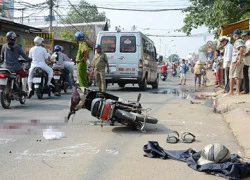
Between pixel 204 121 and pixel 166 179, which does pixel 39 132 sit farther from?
pixel 204 121

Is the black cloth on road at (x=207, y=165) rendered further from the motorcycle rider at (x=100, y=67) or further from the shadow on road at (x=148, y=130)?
the motorcycle rider at (x=100, y=67)

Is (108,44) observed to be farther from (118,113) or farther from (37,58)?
(118,113)

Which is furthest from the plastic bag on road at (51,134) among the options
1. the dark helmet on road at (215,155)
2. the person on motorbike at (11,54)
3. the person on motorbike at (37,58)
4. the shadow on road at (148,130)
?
the person on motorbike at (37,58)

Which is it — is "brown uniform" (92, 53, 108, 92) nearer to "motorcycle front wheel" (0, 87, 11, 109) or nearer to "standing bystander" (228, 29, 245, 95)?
"motorcycle front wheel" (0, 87, 11, 109)

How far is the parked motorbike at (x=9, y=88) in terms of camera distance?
27.7 ft

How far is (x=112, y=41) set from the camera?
1495 cm

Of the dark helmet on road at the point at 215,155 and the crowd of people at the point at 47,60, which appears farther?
the crowd of people at the point at 47,60

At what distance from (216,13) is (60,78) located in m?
9.07

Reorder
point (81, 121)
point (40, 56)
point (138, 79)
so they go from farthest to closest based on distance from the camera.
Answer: point (138, 79)
point (40, 56)
point (81, 121)

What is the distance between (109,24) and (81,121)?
149 ft

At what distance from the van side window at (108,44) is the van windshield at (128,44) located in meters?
0.33

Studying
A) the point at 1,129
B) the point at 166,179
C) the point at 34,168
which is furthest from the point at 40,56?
the point at 166,179

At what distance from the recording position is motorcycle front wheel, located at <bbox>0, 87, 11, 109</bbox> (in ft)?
27.9

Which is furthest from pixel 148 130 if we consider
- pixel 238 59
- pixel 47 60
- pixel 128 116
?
pixel 47 60
